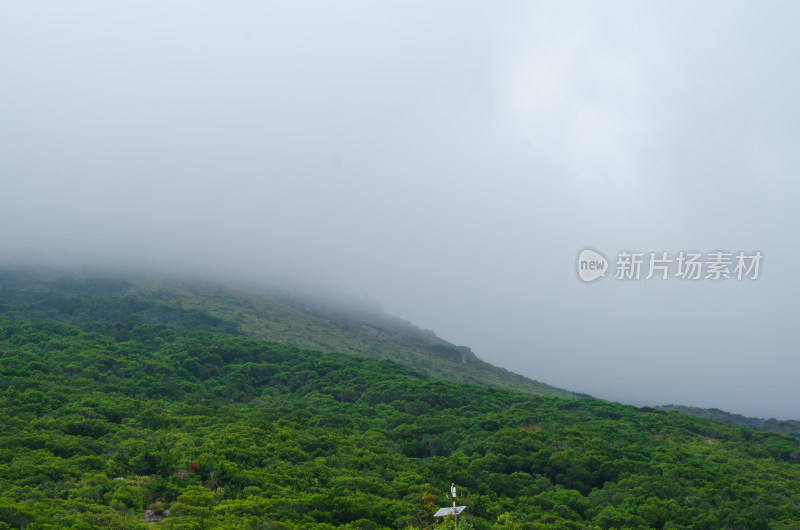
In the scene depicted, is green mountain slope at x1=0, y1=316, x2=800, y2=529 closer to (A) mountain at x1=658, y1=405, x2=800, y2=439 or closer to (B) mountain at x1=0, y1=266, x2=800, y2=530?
(B) mountain at x1=0, y1=266, x2=800, y2=530

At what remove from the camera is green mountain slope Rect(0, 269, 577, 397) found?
12575 centimetres

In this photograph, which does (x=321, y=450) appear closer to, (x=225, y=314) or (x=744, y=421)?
(x=225, y=314)

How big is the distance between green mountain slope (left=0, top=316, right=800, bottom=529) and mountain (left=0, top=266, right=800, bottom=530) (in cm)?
19

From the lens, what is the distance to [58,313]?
120 m

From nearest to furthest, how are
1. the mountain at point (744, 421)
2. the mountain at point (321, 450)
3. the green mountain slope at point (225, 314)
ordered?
the mountain at point (321, 450)
the green mountain slope at point (225, 314)
the mountain at point (744, 421)

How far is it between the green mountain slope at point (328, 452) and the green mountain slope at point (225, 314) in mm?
29569

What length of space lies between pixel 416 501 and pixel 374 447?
16.4 m

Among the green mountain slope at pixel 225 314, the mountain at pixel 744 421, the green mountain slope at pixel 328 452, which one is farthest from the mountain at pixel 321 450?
the mountain at pixel 744 421

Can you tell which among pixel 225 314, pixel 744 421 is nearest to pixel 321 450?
pixel 225 314

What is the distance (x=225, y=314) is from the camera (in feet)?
450

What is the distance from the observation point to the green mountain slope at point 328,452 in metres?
39.5

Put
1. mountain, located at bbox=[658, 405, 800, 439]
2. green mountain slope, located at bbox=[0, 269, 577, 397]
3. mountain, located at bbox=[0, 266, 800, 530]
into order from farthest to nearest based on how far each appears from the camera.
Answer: mountain, located at bbox=[658, 405, 800, 439]
green mountain slope, located at bbox=[0, 269, 577, 397]
mountain, located at bbox=[0, 266, 800, 530]

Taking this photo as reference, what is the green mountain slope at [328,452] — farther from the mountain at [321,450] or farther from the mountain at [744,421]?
the mountain at [744,421]

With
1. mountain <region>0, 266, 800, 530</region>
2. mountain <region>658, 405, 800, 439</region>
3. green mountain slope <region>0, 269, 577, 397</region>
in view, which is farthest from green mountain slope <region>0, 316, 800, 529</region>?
mountain <region>658, 405, 800, 439</region>
